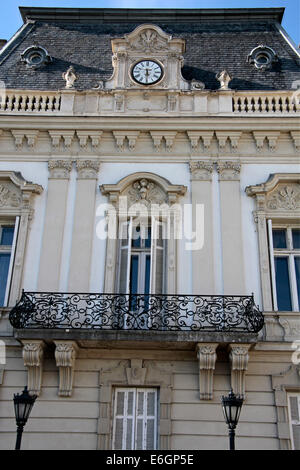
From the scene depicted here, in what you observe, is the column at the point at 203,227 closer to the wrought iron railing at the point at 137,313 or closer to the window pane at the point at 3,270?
the wrought iron railing at the point at 137,313

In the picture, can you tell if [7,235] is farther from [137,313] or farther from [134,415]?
[134,415]

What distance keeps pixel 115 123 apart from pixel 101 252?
346 cm

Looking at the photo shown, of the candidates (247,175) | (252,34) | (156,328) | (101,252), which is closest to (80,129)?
(101,252)

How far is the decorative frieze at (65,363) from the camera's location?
38.5 ft

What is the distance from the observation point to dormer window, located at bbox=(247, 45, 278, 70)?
55.8 feet

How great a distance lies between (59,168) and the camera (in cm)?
1441

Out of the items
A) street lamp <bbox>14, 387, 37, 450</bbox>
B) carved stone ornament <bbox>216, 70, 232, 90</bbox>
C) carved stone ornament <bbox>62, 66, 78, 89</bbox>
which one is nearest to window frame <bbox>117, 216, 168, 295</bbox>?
street lamp <bbox>14, 387, 37, 450</bbox>

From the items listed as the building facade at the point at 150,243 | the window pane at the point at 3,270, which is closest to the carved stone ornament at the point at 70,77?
the building facade at the point at 150,243

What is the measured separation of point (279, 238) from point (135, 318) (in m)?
4.28

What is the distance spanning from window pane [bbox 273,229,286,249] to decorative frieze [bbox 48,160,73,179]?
5302 mm

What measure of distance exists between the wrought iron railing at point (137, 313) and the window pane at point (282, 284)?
1.04 meters

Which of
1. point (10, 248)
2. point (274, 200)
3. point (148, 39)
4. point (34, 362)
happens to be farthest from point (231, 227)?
point (148, 39)

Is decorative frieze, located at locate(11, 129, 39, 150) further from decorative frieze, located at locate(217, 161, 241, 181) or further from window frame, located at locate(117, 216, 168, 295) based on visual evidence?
decorative frieze, located at locate(217, 161, 241, 181)
